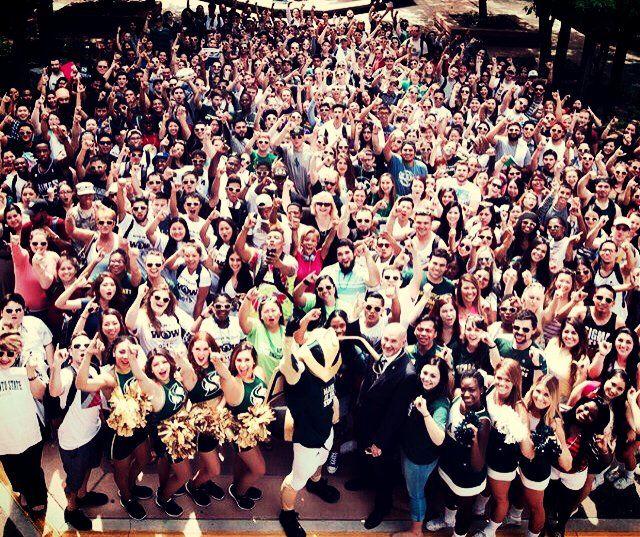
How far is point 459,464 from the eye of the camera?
5.14 m

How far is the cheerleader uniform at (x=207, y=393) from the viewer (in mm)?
5258

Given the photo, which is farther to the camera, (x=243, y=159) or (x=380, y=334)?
(x=243, y=159)

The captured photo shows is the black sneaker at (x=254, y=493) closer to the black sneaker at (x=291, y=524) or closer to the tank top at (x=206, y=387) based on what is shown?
the black sneaker at (x=291, y=524)

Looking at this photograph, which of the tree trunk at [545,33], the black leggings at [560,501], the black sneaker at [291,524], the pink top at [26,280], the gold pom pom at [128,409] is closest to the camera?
the gold pom pom at [128,409]

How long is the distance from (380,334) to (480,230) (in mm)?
2182

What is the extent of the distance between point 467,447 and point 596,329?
7.06 feet

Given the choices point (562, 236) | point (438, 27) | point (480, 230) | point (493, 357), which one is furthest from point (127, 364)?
point (438, 27)

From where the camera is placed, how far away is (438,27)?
834 inches

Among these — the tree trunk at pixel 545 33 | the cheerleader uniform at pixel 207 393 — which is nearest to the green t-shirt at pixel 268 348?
the cheerleader uniform at pixel 207 393

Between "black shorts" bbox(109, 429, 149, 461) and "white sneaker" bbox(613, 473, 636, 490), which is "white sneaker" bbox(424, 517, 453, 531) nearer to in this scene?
"white sneaker" bbox(613, 473, 636, 490)

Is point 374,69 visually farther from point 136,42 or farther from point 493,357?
point 493,357

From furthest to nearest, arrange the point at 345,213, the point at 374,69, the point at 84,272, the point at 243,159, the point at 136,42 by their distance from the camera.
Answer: the point at 136,42
the point at 374,69
the point at 243,159
the point at 345,213
the point at 84,272

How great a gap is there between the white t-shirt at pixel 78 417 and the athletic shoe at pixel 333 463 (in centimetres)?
228

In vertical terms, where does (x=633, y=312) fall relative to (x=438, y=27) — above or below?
below
